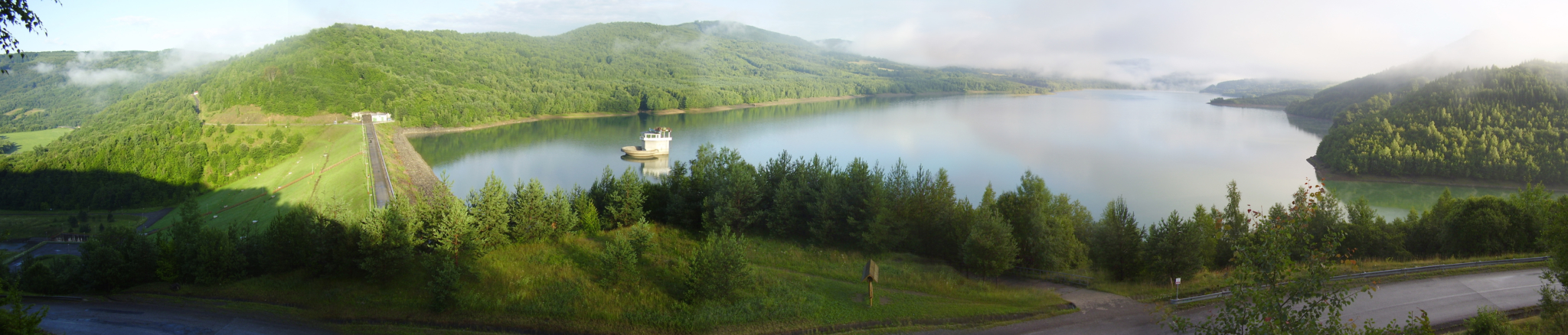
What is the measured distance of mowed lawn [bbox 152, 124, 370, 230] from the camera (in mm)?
23953

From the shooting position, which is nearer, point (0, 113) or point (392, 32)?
point (0, 113)

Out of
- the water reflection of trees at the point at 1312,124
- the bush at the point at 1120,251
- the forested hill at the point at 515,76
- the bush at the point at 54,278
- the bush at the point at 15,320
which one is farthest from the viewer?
the water reflection of trees at the point at 1312,124

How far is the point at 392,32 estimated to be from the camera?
82.5m

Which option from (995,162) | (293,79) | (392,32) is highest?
(392,32)

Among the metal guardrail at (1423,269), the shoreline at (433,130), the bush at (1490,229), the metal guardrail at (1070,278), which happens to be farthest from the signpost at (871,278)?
the bush at (1490,229)

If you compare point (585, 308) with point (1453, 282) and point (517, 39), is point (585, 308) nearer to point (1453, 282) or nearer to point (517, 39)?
point (1453, 282)

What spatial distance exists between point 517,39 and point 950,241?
112 meters

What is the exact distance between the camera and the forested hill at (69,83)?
61188 millimetres

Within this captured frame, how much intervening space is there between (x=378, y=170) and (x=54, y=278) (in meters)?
20.7

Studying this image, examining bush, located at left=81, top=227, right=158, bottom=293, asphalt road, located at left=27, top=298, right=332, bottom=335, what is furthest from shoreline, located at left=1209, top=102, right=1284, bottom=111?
bush, located at left=81, top=227, right=158, bottom=293

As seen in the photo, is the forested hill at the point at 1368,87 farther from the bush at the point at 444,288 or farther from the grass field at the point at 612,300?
the bush at the point at 444,288

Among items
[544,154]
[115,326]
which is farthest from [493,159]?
[115,326]

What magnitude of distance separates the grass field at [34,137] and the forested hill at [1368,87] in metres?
109

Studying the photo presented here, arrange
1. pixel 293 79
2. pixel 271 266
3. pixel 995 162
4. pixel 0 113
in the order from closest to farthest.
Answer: pixel 271 266 → pixel 995 162 → pixel 293 79 → pixel 0 113
